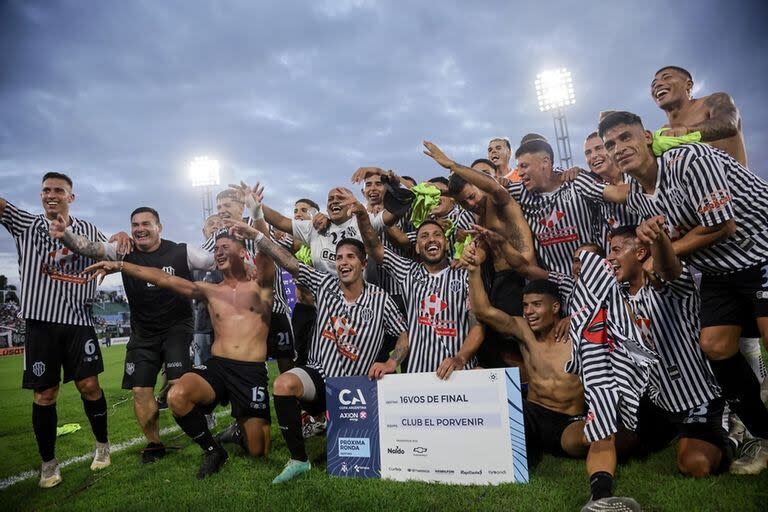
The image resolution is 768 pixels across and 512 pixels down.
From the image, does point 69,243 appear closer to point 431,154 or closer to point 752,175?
point 431,154

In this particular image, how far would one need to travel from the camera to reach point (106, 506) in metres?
3.71

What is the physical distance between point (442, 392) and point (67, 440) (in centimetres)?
574

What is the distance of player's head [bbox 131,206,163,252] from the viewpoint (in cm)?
561

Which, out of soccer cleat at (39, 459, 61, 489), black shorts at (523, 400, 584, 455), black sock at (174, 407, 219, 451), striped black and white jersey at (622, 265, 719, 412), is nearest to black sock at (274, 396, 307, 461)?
black sock at (174, 407, 219, 451)

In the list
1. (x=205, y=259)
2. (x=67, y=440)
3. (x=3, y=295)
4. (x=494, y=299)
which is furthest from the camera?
(x=3, y=295)

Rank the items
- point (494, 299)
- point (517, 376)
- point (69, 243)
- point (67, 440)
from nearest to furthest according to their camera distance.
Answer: point (517, 376)
point (494, 299)
point (69, 243)
point (67, 440)

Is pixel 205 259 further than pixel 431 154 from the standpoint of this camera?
Yes

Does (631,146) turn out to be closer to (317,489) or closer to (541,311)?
(541,311)

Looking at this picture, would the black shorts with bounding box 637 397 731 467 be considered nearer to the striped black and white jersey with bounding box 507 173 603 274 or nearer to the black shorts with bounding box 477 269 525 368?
A: the black shorts with bounding box 477 269 525 368

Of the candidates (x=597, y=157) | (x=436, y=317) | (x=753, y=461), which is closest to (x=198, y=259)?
(x=436, y=317)

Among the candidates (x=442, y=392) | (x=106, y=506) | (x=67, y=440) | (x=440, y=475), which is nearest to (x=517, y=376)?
(x=442, y=392)

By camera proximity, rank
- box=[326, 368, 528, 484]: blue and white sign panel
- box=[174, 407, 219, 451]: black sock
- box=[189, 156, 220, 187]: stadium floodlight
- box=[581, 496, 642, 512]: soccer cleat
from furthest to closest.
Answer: box=[189, 156, 220, 187]: stadium floodlight, box=[174, 407, 219, 451]: black sock, box=[326, 368, 528, 484]: blue and white sign panel, box=[581, 496, 642, 512]: soccer cleat

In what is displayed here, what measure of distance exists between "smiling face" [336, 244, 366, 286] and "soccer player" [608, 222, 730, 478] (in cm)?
237

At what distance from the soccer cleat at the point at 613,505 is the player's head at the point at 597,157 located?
12.1 feet
